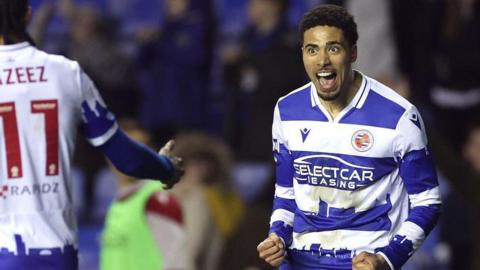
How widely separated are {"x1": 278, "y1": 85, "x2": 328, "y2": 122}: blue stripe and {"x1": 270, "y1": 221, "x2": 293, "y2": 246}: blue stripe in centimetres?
46

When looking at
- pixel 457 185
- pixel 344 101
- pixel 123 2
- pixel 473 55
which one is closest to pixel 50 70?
pixel 344 101

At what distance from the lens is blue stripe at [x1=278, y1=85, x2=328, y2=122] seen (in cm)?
689

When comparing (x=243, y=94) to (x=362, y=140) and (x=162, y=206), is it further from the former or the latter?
(x=362, y=140)

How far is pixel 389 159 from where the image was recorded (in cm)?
670

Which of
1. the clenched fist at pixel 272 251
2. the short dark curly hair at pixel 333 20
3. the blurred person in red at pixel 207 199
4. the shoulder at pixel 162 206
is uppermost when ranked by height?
the short dark curly hair at pixel 333 20

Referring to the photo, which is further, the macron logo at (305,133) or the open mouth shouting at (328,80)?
the macron logo at (305,133)

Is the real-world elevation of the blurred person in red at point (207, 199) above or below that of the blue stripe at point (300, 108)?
below

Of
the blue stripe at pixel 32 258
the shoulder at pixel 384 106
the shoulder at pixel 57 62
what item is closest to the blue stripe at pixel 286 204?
the shoulder at pixel 384 106

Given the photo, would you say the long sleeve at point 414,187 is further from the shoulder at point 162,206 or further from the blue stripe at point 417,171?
the shoulder at point 162,206

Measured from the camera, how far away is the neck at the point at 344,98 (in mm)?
6824

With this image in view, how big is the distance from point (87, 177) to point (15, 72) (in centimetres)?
718

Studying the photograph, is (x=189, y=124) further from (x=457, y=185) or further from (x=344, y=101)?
(x=344, y=101)

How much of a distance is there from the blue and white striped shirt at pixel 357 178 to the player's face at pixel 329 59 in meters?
0.13

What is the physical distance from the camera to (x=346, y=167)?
675cm
